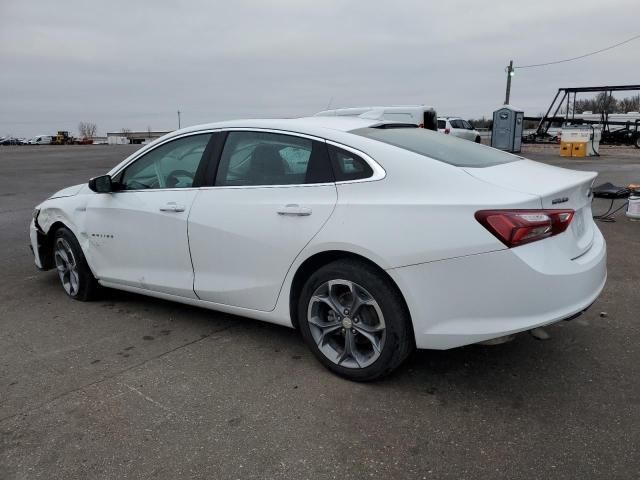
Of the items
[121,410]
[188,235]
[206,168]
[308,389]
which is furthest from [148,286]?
[308,389]

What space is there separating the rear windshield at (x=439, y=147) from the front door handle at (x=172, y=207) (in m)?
1.33

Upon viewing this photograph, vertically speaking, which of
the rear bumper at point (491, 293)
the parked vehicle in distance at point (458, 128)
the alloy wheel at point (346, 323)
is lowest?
the alloy wheel at point (346, 323)

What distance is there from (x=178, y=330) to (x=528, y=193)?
2668 millimetres

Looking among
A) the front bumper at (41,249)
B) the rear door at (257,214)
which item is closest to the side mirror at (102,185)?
the rear door at (257,214)

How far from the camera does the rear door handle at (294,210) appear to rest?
10.8 feet

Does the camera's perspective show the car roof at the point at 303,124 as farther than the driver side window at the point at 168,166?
No


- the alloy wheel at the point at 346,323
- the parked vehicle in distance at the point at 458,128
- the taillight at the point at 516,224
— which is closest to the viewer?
the taillight at the point at 516,224

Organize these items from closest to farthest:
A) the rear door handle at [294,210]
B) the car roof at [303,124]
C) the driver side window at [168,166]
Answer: the rear door handle at [294,210], the car roof at [303,124], the driver side window at [168,166]

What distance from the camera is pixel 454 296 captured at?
9.39 ft

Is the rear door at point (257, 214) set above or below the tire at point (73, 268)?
above

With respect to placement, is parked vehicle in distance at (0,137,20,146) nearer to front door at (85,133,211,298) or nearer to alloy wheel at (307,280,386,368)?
front door at (85,133,211,298)

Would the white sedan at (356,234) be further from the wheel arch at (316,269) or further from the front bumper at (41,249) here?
the front bumper at (41,249)

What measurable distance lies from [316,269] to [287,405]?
81 centimetres

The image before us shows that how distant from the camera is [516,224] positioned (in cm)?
274
